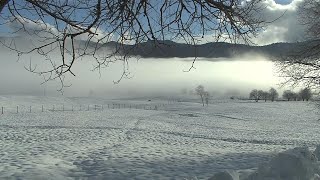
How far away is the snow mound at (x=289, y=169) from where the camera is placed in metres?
7.76


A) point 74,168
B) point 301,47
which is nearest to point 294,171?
point 74,168

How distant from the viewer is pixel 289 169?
796 centimetres

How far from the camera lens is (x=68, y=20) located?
626 centimetres

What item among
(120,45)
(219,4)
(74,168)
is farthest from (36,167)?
(219,4)

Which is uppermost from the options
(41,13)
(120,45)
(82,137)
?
(41,13)

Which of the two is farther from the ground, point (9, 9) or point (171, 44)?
point (9, 9)

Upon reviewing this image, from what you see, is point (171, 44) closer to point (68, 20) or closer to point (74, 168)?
point (68, 20)

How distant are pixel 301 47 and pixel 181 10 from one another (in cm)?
1312

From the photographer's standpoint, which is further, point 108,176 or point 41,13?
point 108,176

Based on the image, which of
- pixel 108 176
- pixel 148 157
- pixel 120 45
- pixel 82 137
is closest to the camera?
pixel 120 45

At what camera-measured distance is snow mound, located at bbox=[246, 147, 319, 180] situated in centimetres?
776

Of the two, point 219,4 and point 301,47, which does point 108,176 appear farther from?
point 301,47

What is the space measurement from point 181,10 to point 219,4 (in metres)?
0.86

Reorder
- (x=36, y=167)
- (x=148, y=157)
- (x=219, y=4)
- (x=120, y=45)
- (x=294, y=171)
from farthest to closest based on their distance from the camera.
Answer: (x=148, y=157)
(x=36, y=167)
(x=294, y=171)
(x=120, y=45)
(x=219, y=4)
